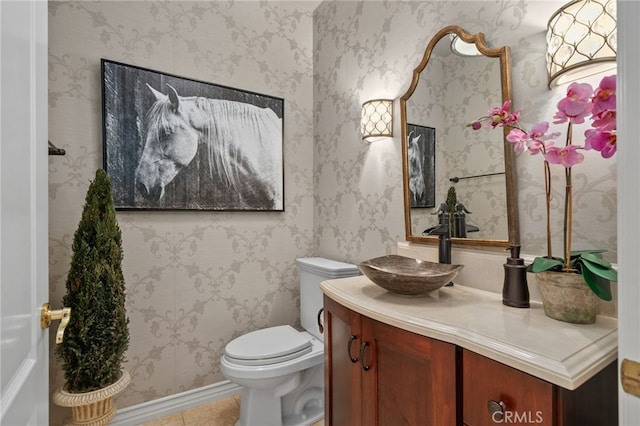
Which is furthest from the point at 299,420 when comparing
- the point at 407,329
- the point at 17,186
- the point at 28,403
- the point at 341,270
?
the point at 17,186

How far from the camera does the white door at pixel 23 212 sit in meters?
0.48

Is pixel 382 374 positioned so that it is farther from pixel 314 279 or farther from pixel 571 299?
pixel 314 279

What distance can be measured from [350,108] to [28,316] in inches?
69.5

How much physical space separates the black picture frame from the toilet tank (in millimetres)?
572

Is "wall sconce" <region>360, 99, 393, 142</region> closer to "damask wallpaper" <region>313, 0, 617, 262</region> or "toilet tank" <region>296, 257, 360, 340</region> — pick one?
"damask wallpaper" <region>313, 0, 617, 262</region>

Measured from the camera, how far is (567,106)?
77 centimetres

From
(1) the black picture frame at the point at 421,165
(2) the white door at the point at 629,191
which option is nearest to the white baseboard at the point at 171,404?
(1) the black picture frame at the point at 421,165

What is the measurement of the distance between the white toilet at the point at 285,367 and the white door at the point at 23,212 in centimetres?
87

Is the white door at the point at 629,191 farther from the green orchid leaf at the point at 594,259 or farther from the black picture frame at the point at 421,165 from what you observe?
the black picture frame at the point at 421,165

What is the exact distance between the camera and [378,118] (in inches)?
64.0

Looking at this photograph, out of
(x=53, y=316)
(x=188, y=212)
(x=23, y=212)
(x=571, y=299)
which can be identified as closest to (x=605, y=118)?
(x=571, y=299)

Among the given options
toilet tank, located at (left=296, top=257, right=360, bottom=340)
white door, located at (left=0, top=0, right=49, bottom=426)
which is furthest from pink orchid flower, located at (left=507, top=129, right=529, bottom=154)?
white door, located at (left=0, top=0, right=49, bottom=426)

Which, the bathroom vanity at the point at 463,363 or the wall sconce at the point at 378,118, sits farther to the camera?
the wall sconce at the point at 378,118

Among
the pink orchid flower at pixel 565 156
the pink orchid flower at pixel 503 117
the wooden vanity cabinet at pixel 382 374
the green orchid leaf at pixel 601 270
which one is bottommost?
the wooden vanity cabinet at pixel 382 374
